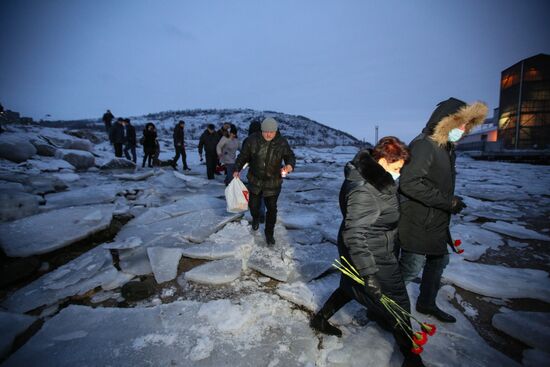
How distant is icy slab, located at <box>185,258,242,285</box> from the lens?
2811 millimetres

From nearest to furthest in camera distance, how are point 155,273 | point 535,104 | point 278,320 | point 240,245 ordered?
point 278,320, point 155,273, point 240,245, point 535,104

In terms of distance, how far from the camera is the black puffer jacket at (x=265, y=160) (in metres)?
3.43

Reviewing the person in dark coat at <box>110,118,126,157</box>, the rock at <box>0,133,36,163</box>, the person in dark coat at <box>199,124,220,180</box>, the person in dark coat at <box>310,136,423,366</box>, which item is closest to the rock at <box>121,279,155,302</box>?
the person in dark coat at <box>310,136,423,366</box>

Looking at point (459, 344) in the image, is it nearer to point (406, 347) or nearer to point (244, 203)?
point (406, 347)

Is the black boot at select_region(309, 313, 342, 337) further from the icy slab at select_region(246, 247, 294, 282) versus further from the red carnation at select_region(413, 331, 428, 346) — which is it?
the icy slab at select_region(246, 247, 294, 282)

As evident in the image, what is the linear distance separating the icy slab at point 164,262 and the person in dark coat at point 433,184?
7.94 ft

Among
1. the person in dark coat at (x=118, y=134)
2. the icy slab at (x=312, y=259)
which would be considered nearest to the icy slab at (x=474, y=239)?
the icy slab at (x=312, y=259)

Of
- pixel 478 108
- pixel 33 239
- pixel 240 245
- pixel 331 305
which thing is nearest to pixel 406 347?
pixel 331 305

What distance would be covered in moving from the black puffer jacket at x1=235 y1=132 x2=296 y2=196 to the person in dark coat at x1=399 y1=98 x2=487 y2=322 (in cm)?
174

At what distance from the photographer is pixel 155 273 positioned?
288 centimetres

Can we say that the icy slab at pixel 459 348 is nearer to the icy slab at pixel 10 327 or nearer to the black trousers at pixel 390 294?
the black trousers at pixel 390 294

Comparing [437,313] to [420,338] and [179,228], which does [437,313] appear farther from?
[179,228]

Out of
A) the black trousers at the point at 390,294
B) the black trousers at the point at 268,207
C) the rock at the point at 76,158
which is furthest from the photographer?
the rock at the point at 76,158

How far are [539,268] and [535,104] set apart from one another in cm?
2946
